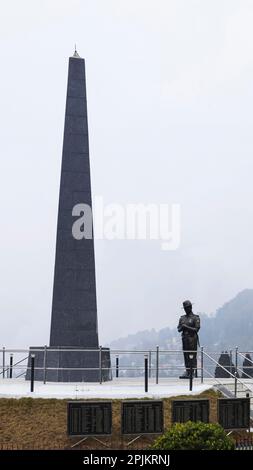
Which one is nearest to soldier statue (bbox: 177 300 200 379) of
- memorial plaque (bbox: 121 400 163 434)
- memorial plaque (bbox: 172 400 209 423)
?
memorial plaque (bbox: 172 400 209 423)

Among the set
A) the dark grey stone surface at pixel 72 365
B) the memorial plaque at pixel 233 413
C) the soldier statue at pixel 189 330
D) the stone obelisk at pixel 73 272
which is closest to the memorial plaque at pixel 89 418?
the memorial plaque at pixel 233 413

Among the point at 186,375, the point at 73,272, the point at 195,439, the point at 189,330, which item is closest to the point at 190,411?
the point at 195,439

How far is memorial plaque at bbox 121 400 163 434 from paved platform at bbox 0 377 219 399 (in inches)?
87.5

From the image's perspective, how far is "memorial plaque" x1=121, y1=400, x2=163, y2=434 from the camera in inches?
583

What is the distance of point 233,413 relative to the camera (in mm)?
15680

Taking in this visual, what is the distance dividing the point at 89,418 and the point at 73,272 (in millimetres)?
9172

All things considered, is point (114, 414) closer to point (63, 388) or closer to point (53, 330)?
point (63, 388)

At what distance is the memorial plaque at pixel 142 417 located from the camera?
1482 centimetres

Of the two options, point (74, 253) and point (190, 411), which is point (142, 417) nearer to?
point (190, 411)

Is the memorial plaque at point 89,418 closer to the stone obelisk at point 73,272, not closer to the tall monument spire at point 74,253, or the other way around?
the stone obelisk at point 73,272

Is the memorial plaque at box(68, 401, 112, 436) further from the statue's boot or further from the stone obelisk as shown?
the stone obelisk

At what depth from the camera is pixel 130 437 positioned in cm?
1485

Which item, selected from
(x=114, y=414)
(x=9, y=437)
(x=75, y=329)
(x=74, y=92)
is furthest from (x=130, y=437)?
(x=74, y=92)
